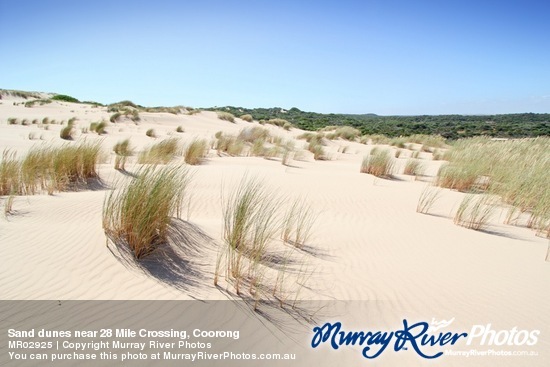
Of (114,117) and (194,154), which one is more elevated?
(114,117)

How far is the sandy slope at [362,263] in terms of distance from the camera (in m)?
3.31

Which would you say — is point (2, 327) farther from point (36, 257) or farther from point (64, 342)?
point (36, 257)

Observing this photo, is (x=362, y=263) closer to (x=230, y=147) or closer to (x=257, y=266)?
(x=257, y=266)

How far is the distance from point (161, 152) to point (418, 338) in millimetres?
10032

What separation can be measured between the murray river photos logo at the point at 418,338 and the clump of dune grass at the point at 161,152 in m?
8.13

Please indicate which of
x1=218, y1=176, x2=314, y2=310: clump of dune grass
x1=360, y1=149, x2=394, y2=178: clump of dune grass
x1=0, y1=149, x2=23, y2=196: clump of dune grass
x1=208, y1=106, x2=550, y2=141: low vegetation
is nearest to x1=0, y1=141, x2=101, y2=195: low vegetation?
x1=0, y1=149, x2=23, y2=196: clump of dune grass

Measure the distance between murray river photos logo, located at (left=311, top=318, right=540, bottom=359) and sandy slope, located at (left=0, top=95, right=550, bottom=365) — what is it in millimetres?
126

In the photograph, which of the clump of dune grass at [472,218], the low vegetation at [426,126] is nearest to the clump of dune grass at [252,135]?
the clump of dune grass at [472,218]

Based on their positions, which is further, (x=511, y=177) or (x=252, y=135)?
(x=252, y=135)

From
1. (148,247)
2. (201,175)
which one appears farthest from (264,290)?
(201,175)

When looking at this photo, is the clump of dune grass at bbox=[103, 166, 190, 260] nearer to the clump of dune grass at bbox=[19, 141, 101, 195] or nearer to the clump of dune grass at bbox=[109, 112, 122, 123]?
the clump of dune grass at bbox=[19, 141, 101, 195]

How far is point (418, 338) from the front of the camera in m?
3.00

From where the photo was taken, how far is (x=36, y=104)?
101 feet

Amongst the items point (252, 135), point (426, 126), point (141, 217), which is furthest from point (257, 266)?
point (426, 126)
